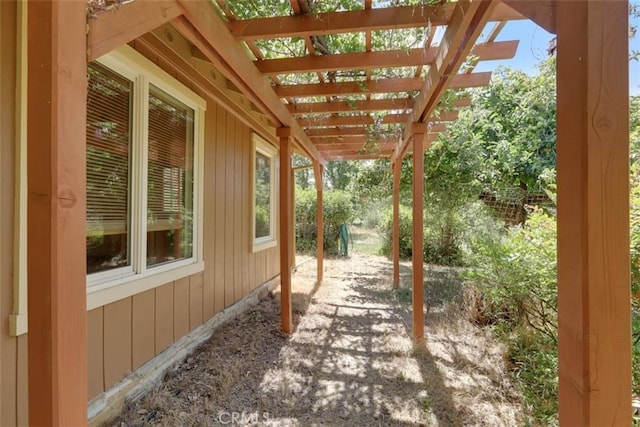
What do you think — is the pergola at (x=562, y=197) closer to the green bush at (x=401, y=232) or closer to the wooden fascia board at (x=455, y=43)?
the wooden fascia board at (x=455, y=43)

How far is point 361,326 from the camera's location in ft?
12.0

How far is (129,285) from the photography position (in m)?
2.06

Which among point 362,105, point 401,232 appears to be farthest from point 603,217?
point 401,232

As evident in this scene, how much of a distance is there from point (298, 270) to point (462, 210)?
4.37 meters

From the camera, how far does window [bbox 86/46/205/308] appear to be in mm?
1847

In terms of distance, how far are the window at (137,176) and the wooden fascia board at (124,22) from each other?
872mm

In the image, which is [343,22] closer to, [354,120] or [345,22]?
[345,22]

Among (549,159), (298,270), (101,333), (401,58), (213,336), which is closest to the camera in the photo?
(101,333)

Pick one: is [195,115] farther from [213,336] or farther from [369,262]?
[369,262]

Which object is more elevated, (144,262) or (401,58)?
(401,58)

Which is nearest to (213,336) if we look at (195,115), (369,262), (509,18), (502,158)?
(195,115)

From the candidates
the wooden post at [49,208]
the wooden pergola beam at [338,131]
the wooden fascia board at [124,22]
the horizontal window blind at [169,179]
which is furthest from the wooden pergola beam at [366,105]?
the wooden post at [49,208]

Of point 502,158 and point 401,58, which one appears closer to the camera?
point 401,58

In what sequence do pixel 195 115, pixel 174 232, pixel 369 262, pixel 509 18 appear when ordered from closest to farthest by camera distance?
pixel 509 18
pixel 174 232
pixel 195 115
pixel 369 262
